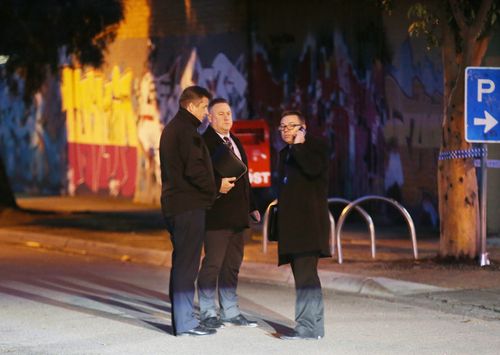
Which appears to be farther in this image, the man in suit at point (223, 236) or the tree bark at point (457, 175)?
the tree bark at point (457, 175)

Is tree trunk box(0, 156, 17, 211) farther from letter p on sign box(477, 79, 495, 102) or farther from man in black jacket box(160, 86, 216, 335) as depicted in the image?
man in black jacket box(160, 86, 216, 335)

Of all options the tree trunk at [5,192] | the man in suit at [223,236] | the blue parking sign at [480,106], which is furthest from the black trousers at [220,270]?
the tree trunk at [5,192]

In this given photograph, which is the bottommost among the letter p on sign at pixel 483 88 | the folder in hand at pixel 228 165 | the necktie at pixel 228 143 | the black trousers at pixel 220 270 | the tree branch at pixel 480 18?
the black trousers at pixel 220 270

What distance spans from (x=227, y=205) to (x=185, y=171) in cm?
66

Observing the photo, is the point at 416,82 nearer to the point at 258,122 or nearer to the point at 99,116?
the point at 258,122

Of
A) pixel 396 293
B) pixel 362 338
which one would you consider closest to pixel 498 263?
pixel 396 293

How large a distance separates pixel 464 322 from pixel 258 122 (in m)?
6.37

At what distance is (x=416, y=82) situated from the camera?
20.1m

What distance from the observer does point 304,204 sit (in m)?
10.6

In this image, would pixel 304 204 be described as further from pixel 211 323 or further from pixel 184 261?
pixel 211 323

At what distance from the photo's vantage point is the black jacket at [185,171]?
10.7 meters

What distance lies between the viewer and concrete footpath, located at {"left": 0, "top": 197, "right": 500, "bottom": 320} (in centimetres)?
1322

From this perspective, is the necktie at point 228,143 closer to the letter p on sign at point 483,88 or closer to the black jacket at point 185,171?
the black jacket at point 185,171

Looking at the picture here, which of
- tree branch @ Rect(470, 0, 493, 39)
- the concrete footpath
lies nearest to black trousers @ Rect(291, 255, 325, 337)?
the concrete footpath
